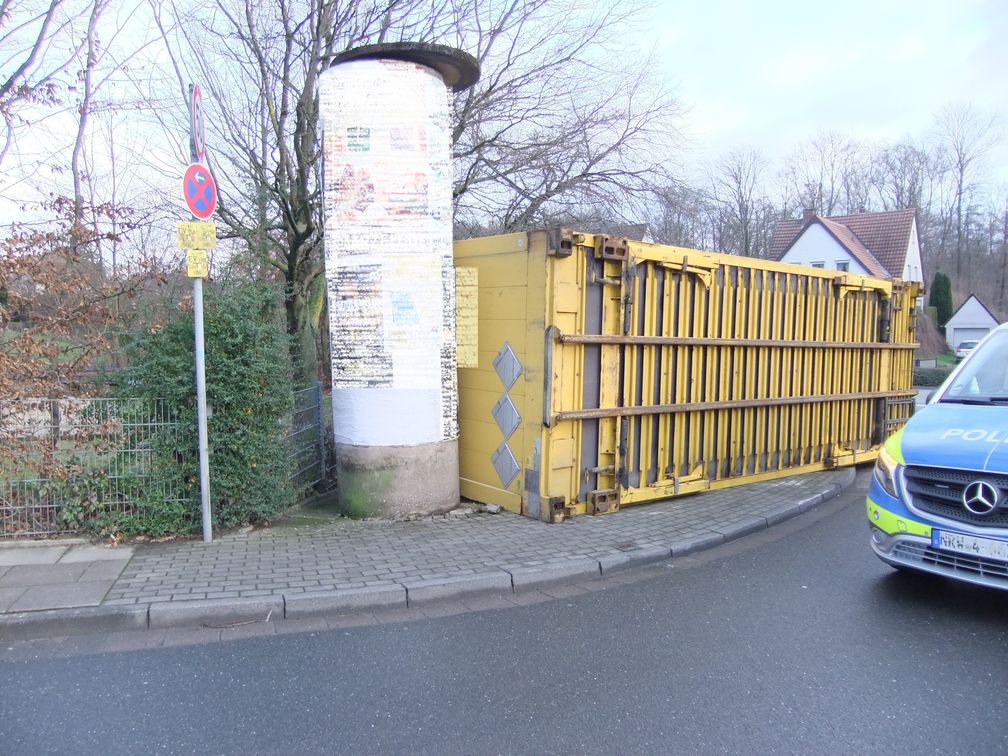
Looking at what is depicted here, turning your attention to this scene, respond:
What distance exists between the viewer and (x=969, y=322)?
53.7m

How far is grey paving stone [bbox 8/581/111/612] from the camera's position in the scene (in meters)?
4.73

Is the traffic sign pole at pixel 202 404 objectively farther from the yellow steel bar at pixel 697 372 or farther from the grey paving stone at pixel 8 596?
the yellow steel bar at pixel 697 372

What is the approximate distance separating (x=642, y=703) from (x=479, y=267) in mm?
4829

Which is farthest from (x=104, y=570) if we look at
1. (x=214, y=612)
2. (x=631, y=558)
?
(x=631, y=558)

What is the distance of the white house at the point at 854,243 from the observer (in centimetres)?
4056

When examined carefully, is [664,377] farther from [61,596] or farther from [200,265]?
[61,596]

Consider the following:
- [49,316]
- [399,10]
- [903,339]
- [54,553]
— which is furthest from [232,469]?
[903,339]

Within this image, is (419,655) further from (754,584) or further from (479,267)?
(479,267)

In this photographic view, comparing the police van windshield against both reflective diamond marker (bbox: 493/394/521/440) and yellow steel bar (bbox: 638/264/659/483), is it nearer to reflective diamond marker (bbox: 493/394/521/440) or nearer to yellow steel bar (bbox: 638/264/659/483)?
yellow steel bar (bbox: 638/264/659/483)

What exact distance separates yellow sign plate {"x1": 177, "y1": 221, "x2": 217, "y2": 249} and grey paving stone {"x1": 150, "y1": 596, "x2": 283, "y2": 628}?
2.80 m

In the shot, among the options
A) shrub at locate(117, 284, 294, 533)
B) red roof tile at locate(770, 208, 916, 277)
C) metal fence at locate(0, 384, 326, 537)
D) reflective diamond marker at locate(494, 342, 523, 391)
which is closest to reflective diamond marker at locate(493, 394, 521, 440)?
reflective diamond marker at locate(494, 342, 523, 391)

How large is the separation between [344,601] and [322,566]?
691 mm

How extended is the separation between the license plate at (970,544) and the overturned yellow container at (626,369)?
3160mm

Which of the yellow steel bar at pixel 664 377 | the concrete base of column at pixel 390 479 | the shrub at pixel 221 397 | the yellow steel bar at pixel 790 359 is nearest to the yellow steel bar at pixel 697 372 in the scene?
the yellow steel bar at pixel 664 377
